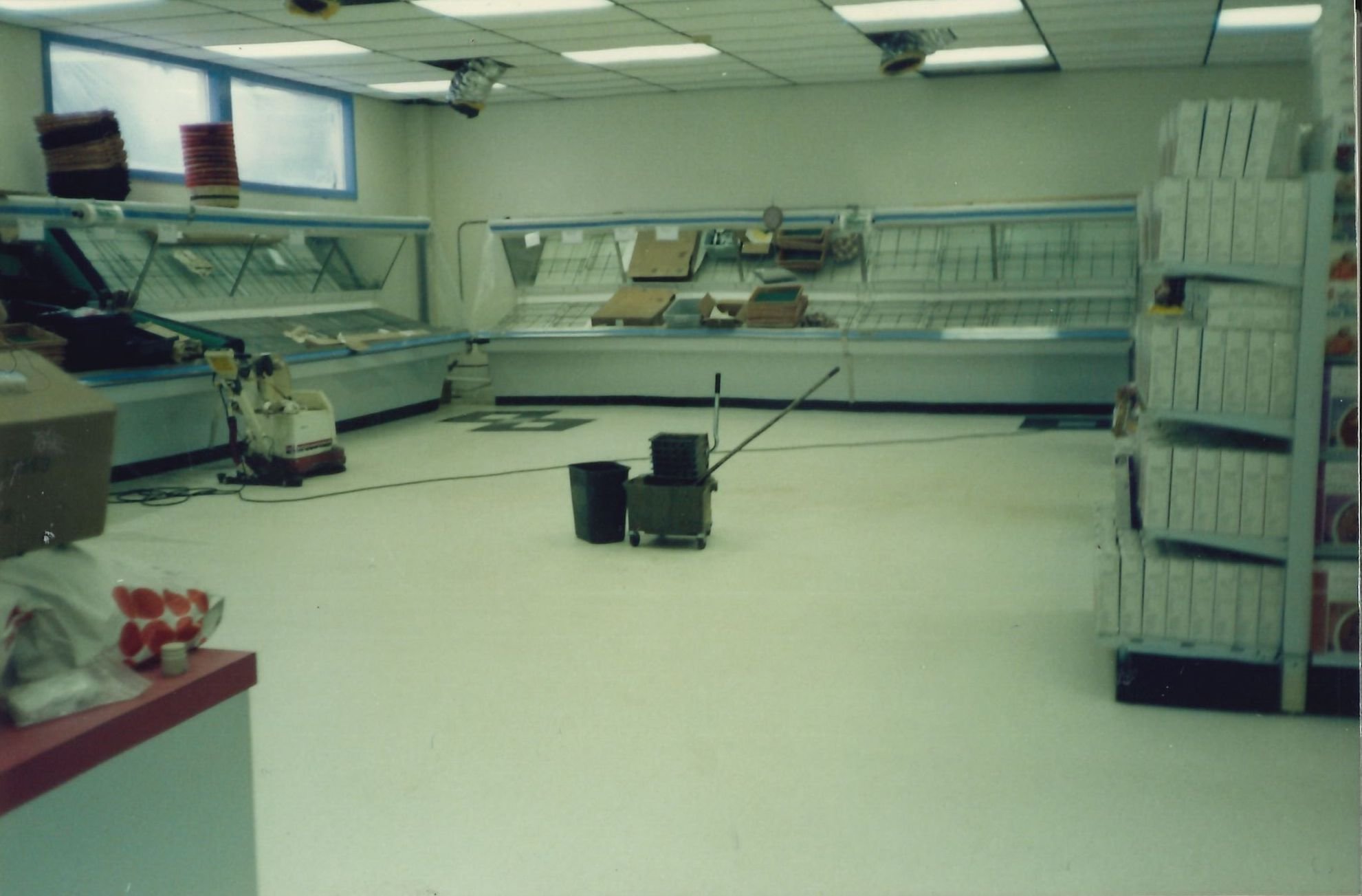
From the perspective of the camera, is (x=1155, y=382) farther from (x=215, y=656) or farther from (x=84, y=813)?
(x=84, y=813)

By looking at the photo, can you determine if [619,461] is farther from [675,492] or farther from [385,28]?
[385,28]

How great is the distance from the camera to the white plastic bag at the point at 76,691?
1.28 metres

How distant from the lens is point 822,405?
991 cm

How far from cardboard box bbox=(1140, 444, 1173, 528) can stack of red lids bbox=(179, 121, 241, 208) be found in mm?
6424

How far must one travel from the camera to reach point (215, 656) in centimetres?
153

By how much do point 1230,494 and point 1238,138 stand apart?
94 cm

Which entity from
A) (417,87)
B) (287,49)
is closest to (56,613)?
(287,49)

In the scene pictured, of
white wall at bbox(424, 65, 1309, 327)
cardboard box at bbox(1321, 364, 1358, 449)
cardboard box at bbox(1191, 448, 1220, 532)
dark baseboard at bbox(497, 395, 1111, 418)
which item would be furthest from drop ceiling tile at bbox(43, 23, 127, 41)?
cardboard box at bbox(1321, 364, 1358, 449)

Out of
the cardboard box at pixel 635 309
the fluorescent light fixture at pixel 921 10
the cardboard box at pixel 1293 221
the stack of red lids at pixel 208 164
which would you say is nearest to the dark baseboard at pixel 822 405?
the cardboard box at pixel 635 309

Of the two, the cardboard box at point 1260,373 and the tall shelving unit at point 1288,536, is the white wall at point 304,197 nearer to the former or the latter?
the tall shelving unit at point 1288,536

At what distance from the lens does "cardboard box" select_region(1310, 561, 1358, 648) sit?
3.11m

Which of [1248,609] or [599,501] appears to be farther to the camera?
[599,501]

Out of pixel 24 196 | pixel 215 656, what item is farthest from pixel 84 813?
pixel 24 196

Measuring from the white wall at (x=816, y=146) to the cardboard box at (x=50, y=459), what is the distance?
8.91 meters
